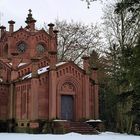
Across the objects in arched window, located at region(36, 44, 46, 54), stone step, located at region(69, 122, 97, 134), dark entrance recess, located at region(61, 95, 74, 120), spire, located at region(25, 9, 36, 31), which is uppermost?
spire, located at region(25, 9, 36, 31)

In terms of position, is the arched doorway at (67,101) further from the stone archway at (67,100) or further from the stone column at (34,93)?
the stone column at (34,93)

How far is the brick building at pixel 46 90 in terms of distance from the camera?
33.4m

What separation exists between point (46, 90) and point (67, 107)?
261cm

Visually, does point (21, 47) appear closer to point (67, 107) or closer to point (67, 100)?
point (67, 100)

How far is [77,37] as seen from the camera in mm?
47062

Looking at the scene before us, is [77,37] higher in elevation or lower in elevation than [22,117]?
higher

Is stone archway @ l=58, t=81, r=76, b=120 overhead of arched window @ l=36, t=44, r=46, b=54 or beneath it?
beneath

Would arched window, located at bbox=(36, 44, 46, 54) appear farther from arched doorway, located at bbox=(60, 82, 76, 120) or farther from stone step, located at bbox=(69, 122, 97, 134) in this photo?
stone step, located at bbox=(69, 122, 97, 134)

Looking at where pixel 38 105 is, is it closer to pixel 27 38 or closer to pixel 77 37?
pixel 27 38

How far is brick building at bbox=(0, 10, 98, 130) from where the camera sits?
33.4m

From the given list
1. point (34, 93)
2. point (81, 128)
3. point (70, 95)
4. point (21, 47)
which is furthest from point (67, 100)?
point (21, 47)

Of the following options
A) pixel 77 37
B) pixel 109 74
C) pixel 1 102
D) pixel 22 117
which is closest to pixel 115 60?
pixel 109 74

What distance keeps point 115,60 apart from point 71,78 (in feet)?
15.4

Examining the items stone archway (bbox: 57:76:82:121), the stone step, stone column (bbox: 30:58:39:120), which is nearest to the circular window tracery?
stone archway (bbox: 57:76:82:121)
